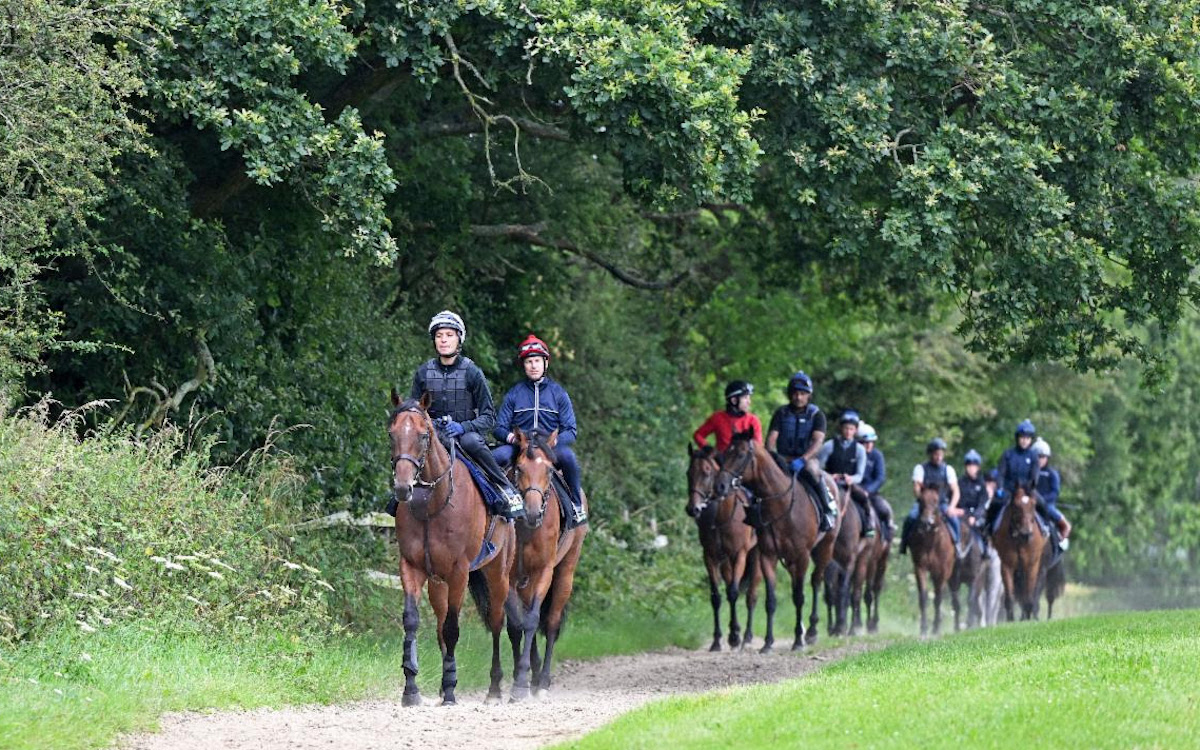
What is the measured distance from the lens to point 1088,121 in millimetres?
18141

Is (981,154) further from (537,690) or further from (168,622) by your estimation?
(168,622)

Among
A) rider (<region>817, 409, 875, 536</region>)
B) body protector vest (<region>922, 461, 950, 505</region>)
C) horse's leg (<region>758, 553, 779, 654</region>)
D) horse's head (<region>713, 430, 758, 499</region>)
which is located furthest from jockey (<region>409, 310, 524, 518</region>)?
body protector vest (<region>922, 461, 950, 505</region>)

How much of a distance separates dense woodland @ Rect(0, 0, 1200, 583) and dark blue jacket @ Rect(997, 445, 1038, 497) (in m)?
5.60

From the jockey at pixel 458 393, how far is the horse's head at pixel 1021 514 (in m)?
14.9

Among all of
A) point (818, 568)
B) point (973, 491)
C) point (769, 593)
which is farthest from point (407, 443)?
point (973, 491)

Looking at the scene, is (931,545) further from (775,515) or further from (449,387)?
(449,387)

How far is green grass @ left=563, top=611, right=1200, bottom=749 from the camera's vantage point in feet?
33.2

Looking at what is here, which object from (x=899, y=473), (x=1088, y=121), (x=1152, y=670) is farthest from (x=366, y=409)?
(x=899, y=473)

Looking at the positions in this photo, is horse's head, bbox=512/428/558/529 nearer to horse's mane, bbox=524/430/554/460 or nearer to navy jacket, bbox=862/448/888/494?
horse's mane, bbox=524/430/554/460

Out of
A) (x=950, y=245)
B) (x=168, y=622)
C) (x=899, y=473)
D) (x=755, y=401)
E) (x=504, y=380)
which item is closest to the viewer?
(x=168, y=622)

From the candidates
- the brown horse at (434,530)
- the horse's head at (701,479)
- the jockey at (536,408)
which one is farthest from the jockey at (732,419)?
the brown horse at (434,530)

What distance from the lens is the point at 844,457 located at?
2547 cm

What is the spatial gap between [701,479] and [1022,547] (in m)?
8.75

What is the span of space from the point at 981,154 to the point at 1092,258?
5.32 feet
